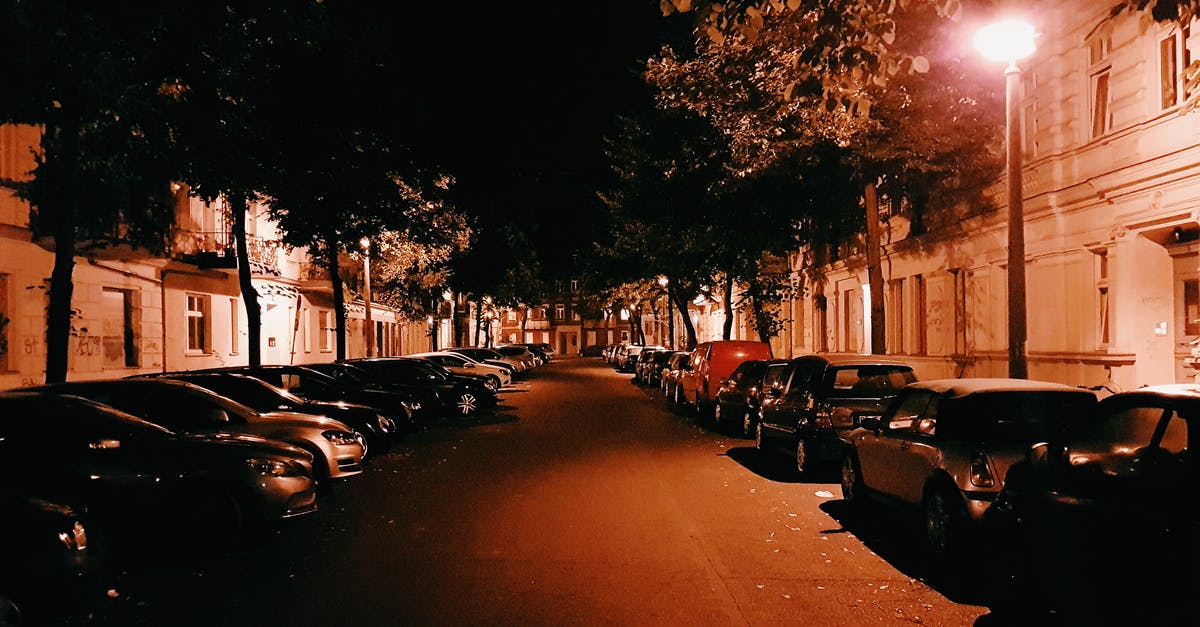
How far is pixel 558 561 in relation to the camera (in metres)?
7.98

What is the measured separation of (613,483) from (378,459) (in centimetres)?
465

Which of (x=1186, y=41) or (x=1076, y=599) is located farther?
(x=1186, y=41)

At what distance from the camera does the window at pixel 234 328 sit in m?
32.7

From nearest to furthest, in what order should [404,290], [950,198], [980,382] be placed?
[980,382] < [950,198] < [404,290]

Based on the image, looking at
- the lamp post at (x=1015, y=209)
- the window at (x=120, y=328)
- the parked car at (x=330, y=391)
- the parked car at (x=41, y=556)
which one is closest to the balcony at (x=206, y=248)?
the window at (x=120, y=328)

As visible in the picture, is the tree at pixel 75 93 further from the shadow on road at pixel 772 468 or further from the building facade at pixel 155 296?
the shadow on road at pixel 772 468

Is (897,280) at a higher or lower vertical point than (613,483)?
higher

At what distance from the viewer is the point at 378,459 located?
15328mm

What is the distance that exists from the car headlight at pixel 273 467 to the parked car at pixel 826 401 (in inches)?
256

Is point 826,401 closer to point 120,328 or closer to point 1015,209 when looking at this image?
point 1015,209

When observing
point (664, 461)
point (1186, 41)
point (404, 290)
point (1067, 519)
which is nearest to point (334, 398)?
point (664, 461)

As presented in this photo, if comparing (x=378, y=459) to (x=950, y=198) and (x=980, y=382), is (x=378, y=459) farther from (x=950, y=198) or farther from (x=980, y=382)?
(x=950, y=198)

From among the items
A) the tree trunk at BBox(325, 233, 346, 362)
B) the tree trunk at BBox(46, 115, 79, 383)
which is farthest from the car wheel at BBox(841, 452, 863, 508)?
the tree trunk at BBox(325, 233, 346, 362)

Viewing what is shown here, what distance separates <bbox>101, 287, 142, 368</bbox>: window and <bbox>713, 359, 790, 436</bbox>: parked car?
51.2 feet
